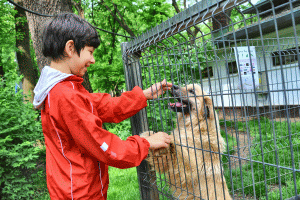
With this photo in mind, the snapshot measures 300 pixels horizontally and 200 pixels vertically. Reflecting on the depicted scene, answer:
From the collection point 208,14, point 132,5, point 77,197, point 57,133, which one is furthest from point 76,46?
point 132,5

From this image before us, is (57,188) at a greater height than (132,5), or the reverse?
(132,5)

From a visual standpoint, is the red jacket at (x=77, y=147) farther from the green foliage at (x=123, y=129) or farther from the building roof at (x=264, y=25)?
the green foliage at (x=123, y=129)

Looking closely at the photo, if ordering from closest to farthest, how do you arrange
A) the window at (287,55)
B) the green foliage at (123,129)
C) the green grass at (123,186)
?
the window at (287,55)
the green grass at (123,186)
the green foliage at (123,129)

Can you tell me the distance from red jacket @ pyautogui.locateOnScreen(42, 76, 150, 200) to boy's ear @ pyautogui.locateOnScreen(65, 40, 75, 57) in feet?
0.57

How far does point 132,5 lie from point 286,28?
4884 mm

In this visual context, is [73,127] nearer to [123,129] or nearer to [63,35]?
[63,35]

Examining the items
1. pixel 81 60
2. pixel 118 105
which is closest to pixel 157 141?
pixel 118 105

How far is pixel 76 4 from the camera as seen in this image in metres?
7.74

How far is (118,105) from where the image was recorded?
2133 mm

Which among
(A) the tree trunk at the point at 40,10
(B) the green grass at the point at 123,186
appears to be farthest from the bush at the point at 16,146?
(B) the green grass at the point at 123,186

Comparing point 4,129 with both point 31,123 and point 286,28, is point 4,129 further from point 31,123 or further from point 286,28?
point 286,28

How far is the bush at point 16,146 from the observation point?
3.90 metres

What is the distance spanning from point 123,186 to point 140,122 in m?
2.14

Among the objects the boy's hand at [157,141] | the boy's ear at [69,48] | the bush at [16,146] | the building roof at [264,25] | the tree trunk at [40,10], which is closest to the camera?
the building roof at [264,25]
